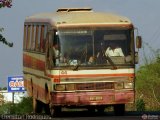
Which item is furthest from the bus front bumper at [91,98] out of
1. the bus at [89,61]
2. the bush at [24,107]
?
the bush at [24,107]

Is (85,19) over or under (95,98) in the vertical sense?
over

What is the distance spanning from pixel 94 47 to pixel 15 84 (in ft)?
82.3

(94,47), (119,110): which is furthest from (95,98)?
(119,110)

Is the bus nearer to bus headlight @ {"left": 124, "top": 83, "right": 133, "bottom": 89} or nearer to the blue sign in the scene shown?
bus headlight @ {"left": 124, "top": 83, "right": 133, "bottom": 89}

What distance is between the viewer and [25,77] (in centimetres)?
3641

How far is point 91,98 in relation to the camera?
2878 cm

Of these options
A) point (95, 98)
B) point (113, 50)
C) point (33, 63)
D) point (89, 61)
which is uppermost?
point (113, 50)

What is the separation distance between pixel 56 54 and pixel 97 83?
1598mm

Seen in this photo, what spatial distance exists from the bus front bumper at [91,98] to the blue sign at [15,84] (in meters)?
23.4

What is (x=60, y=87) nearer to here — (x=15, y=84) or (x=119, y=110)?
(x=119, y=110)

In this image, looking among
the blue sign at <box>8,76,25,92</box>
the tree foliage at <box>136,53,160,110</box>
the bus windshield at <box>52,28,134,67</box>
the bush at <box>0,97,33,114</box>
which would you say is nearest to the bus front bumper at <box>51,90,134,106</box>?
the bus windshield at <box>52,28,134,67</box>

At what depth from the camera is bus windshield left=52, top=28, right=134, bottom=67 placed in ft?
93.8

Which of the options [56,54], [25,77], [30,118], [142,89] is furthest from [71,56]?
A: [142,89]

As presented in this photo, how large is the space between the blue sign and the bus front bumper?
76.6ft
